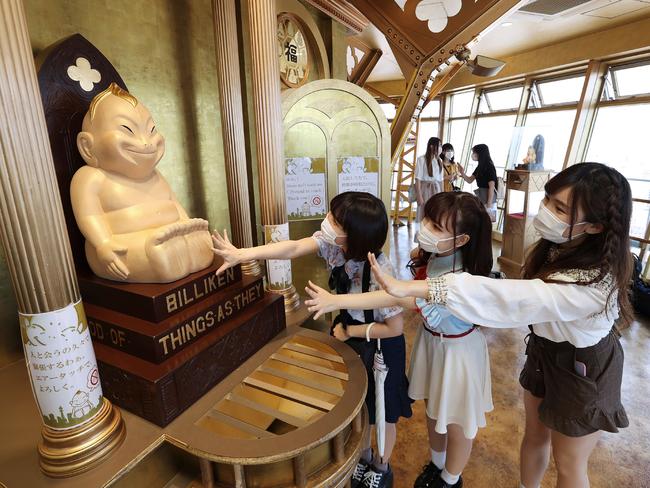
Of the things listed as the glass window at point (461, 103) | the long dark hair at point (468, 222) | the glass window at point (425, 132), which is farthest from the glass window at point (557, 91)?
the long dark hair at point (468, 222)

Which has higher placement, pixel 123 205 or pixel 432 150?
pixel 432 150

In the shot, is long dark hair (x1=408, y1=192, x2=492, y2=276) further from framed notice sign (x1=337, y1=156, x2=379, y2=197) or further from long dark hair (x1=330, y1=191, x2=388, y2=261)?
framed notice sign (x1=337, y1=156, x2=379, y2=197)

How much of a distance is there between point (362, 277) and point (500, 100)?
6.97m

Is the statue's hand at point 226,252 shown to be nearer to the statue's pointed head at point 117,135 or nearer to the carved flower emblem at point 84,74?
the statue's pointed head at point 117,135

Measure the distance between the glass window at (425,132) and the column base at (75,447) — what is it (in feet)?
27.8

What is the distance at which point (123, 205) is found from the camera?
1.62 m

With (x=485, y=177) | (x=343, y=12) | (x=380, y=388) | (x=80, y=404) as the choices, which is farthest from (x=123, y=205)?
(x=485, y=177)

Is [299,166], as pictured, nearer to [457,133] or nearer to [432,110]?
[457,133]

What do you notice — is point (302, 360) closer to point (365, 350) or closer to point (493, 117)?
point (365, 350)

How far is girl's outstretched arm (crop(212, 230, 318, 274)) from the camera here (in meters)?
1.64

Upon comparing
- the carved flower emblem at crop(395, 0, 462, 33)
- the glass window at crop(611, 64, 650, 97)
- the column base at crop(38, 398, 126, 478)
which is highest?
the carved flower emblem at crop(395, 0, 462, 33)

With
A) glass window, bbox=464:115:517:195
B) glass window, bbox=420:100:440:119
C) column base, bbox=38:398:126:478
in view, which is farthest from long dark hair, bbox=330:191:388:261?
glass window, bbox=420:100:440:119

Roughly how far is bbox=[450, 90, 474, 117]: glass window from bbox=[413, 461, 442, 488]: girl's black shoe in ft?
24.3

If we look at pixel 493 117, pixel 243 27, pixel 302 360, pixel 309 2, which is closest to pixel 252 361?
pixel 302 360
